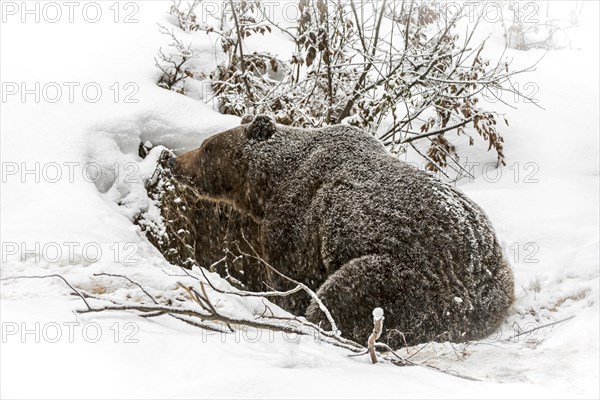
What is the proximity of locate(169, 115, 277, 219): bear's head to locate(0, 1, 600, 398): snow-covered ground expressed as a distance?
61cm

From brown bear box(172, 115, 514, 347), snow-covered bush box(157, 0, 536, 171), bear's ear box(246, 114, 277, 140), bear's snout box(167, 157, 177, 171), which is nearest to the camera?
brown bear box(172, 115, 514, 347)

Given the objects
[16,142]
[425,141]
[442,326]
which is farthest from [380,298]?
[425,141]

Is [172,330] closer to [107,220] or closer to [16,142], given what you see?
[107,220]

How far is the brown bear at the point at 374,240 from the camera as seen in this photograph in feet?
11.4

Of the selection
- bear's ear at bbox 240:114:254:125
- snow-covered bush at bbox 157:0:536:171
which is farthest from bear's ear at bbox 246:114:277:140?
snow-covered bush at bbox 157:0:536:171

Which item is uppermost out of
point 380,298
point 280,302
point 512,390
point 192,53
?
point 192,53

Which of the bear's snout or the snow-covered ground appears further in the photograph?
the bear's snout

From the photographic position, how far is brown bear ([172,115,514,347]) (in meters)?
3.47

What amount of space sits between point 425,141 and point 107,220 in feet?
13.2

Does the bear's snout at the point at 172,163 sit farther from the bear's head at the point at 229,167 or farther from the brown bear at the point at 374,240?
the brown bear at the point at 374,240

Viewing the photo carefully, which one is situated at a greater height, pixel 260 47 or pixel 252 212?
pixel 260 47

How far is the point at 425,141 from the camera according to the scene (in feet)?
24.0

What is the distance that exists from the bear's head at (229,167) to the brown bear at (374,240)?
5 centimetres

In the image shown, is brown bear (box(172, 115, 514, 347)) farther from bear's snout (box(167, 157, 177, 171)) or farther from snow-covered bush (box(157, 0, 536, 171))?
snow-covered bush (box(157, 0, 536, 171))
